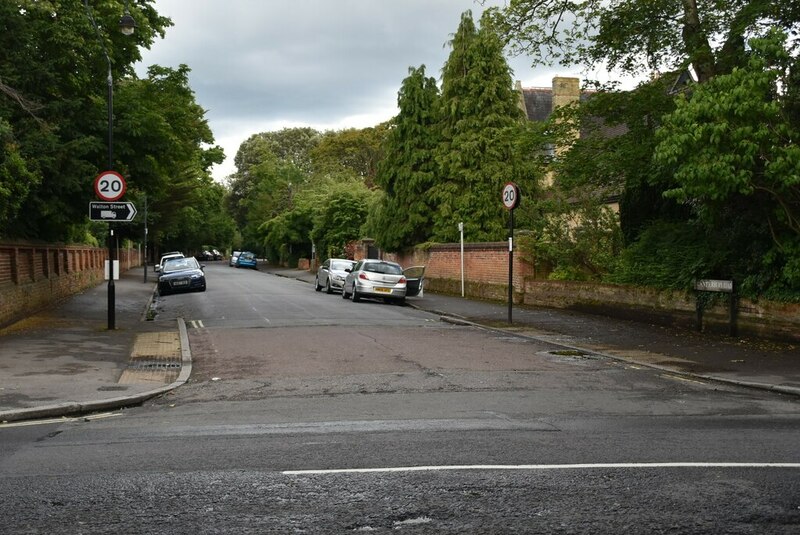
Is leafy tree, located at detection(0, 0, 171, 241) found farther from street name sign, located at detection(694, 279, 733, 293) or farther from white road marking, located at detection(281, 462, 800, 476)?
street name sign, located at detection(694, 279, 733, 293)

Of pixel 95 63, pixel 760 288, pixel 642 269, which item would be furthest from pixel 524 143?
pixel 95 63

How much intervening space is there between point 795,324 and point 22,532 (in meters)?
12.7

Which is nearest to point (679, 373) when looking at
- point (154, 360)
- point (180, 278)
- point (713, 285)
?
point (713, 285)

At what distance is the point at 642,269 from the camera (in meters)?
17.9

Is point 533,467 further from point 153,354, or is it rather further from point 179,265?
point 179,265

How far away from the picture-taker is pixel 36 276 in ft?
69.3

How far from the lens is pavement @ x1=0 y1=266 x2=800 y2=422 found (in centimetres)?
931

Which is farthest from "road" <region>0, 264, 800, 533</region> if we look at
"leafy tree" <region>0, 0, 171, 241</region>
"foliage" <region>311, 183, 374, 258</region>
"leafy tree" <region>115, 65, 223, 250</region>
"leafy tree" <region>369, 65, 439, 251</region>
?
"foliage" <region>311, 183, 374, 258</region>

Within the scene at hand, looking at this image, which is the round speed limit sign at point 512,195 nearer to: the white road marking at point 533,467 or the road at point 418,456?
the road at point 418,456

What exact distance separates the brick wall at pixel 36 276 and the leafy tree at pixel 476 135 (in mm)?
15201

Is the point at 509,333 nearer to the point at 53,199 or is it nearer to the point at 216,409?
the point at 216,409

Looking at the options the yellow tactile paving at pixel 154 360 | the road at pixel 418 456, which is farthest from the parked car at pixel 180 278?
the road at pixel 418 456

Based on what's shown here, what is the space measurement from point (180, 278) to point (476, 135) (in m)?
14.0

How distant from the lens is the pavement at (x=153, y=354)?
9310 mm
